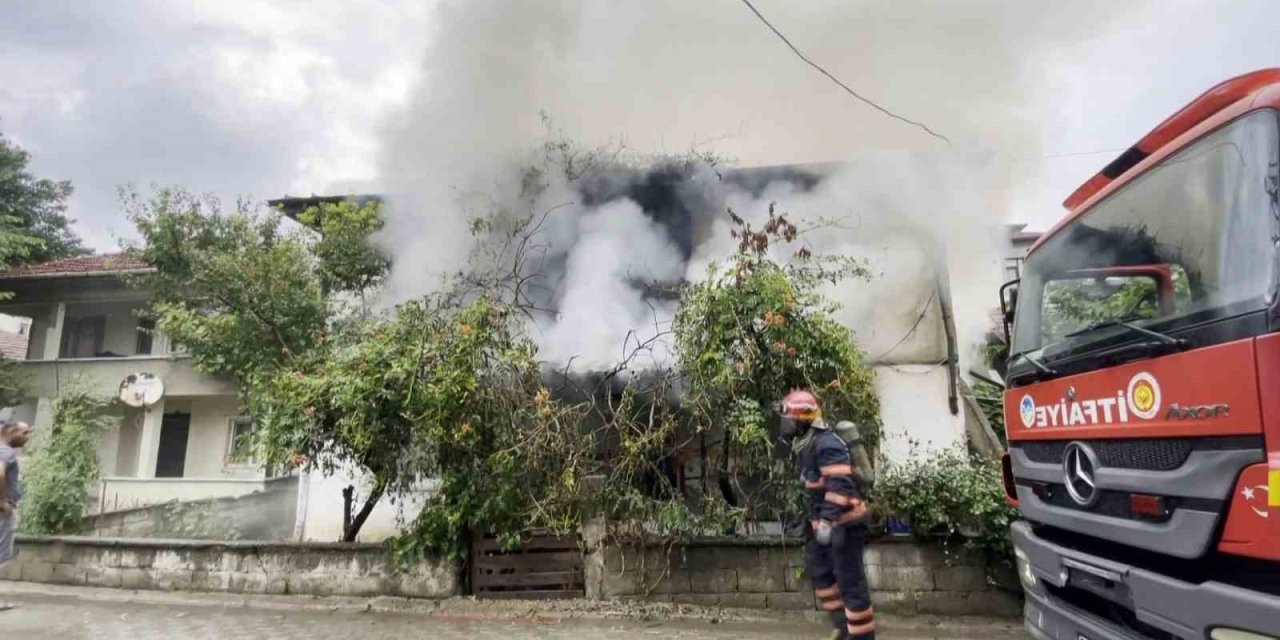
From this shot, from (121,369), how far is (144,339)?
4.47 ft

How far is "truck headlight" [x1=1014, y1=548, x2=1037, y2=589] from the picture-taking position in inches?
119

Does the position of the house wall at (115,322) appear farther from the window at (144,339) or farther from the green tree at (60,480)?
the green tree at (60,480)

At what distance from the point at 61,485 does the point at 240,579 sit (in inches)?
132

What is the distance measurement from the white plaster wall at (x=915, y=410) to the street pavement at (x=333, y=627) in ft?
8.50

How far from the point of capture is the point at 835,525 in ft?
12.2

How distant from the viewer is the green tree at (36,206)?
15.8m

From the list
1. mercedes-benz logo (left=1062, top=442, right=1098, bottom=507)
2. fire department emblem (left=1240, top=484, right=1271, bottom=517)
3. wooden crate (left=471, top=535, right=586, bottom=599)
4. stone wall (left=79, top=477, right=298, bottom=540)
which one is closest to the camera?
fire department emblem (left=1240, top=484, right=1271, bottom=517)

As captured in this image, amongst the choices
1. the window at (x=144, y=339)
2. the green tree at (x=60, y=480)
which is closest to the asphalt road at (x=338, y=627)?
the green tree at (x=60, y=480)

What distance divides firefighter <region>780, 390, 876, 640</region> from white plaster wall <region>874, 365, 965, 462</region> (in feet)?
10.1

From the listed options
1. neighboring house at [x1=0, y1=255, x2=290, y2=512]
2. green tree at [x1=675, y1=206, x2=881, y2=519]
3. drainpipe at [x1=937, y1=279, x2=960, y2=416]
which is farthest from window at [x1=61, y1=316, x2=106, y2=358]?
drainpipe at [x1=937, y1=279, x2=960, y2=416]

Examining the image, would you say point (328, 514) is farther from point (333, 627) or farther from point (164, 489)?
point (164, 489)

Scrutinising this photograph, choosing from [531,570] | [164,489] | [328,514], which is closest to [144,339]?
[164,489]

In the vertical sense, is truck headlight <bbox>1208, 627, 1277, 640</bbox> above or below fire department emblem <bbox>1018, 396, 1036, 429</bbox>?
below

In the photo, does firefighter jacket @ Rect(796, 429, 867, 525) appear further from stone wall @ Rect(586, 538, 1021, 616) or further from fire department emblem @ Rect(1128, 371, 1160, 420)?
fire department emblem @ Rect(1128, 371, 1160, 420)
